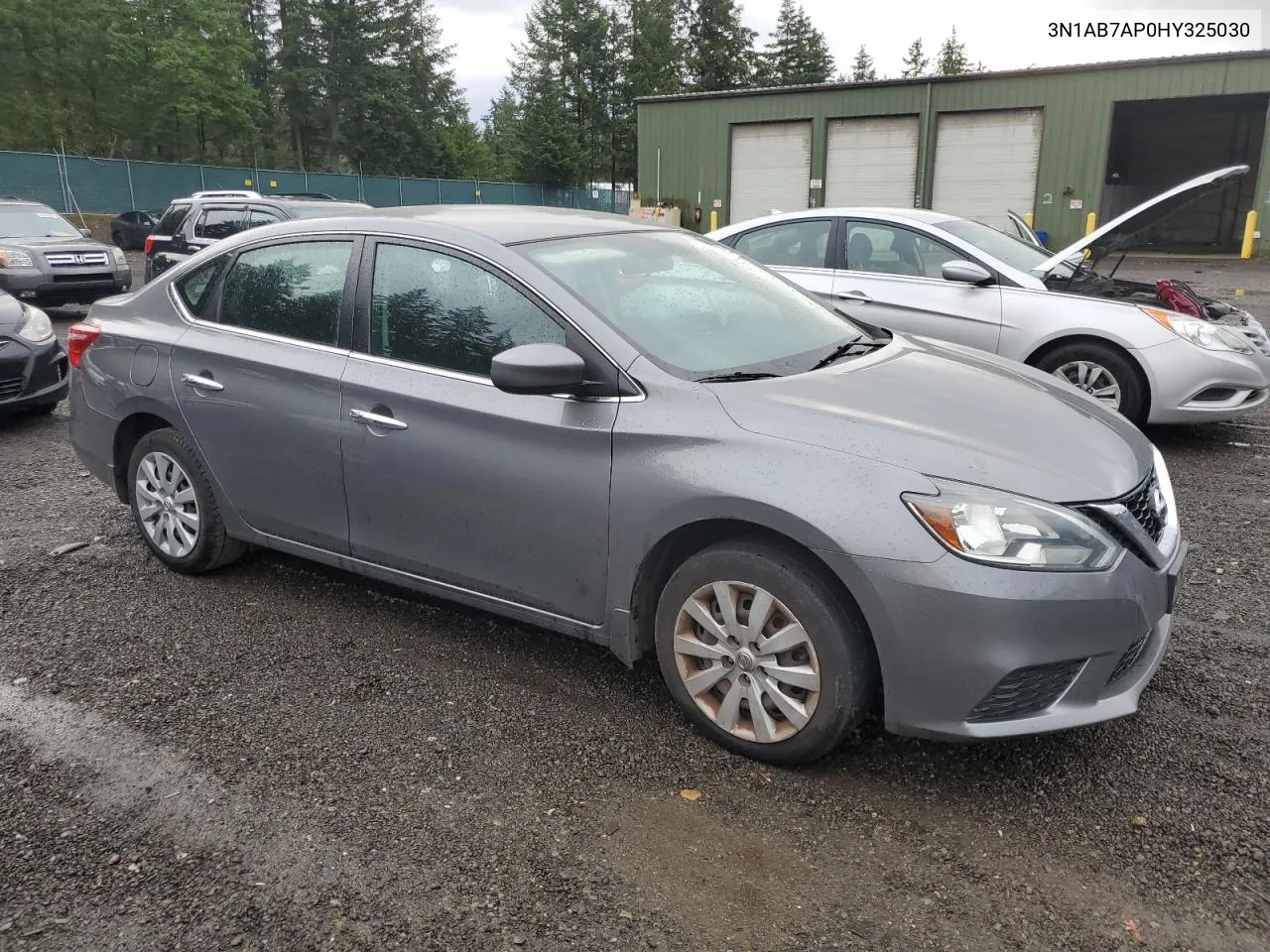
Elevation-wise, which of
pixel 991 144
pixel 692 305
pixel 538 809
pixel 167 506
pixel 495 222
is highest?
pixel 991 144

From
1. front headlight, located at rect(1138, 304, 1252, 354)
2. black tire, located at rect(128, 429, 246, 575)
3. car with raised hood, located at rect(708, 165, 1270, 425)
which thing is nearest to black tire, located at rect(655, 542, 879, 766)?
black tire, located at rect(128, 429, 246, 575)

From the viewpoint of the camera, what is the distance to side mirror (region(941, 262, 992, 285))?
657cm

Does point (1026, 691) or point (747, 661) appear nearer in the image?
point (1026, 691)

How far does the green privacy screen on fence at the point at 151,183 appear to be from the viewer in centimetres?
2873

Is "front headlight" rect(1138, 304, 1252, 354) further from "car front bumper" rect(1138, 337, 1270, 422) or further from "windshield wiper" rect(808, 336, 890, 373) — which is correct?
"windshield wiper" rect(808, 336, 890, 373)

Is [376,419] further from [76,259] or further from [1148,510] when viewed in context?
[76,259]

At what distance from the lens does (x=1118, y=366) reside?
20.9 feet

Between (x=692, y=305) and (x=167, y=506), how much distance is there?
2614mm

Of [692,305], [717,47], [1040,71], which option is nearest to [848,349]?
[692,305]

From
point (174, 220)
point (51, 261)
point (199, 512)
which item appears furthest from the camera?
point (174, 220)

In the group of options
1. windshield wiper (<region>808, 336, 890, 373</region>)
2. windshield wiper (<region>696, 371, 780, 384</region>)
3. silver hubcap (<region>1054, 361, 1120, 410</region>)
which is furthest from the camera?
silver hubcap (<region>1054, 361, 1120, 410</region>)

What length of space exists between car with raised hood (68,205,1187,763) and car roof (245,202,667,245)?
0.8 inches

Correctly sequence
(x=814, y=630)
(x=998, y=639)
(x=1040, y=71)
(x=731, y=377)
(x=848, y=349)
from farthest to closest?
(x=1040, y=71), (x=848, y=349), (x=731, y=377), (x=814, y=630), (x=998, y=639)

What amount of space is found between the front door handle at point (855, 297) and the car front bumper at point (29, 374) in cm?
583
